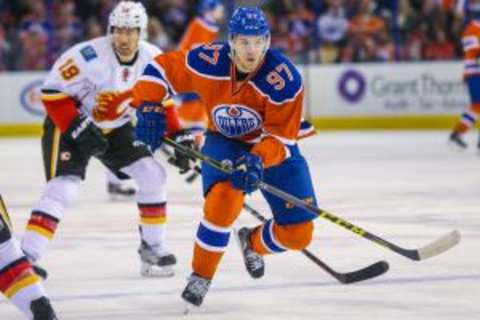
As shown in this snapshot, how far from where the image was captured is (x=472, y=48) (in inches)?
444

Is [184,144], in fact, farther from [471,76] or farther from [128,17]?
[471,76]

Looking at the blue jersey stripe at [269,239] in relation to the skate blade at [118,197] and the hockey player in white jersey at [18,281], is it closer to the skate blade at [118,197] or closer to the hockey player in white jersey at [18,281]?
the hockey player in white jersey at [18,281]

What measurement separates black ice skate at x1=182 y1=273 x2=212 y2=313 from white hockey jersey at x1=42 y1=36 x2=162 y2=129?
4.20ft

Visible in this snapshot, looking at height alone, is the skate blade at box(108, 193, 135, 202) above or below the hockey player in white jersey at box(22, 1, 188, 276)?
below

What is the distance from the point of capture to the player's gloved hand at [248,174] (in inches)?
169

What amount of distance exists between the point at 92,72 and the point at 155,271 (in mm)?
858

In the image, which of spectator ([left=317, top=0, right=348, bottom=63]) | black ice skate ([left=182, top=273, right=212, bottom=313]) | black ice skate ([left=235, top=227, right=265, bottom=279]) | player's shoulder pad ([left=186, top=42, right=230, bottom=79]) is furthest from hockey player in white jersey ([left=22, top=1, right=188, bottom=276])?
A: spectator ([left=317, top=0, right=348, bottom=63])

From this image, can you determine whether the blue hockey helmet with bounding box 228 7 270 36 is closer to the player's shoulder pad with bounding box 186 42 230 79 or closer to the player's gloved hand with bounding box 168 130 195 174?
the player's shoulder pad with bounding box 186 42 230 79

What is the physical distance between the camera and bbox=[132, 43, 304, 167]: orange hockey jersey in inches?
175

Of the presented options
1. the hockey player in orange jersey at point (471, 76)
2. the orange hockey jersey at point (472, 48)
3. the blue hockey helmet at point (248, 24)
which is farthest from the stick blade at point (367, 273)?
the orange hockey jersey at point (472, 48)

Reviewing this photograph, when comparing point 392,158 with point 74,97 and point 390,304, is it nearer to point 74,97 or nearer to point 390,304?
point 74,97

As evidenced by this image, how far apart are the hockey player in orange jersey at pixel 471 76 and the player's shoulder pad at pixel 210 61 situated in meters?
6.91

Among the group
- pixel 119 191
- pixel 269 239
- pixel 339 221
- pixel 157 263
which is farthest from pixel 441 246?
pixel 119 191

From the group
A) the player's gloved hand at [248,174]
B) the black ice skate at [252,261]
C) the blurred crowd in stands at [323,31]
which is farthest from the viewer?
the blurred crowd in stands at [323,31]
